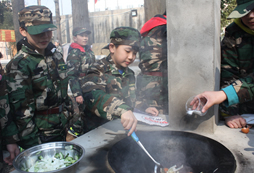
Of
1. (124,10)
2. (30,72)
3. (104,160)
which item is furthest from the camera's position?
(124,10)

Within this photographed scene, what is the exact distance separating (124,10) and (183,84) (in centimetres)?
1883

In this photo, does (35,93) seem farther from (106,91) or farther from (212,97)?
(212,97)

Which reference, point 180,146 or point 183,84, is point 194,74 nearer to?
point 183,84

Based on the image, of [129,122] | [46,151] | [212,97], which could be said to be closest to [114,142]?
[129,122]

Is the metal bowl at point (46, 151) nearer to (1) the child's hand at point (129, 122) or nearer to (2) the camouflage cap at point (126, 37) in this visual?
(1) the child's hand at point (129, 122)

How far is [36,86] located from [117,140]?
103 centimetres

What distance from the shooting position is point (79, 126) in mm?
4273

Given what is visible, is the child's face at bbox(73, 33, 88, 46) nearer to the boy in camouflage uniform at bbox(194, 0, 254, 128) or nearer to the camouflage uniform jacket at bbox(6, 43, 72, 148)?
the camouflage uniform jacket at bbox(6, 43, 72, 148)

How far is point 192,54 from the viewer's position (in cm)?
185

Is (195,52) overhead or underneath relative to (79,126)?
overhead

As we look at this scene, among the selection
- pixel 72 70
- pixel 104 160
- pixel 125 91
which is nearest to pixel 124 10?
pixel 72 70

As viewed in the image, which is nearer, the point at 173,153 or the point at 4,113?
the point at 173,153

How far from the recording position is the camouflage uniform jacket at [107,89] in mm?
1729

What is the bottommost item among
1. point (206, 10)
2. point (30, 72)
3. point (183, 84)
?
point (183, 84)
